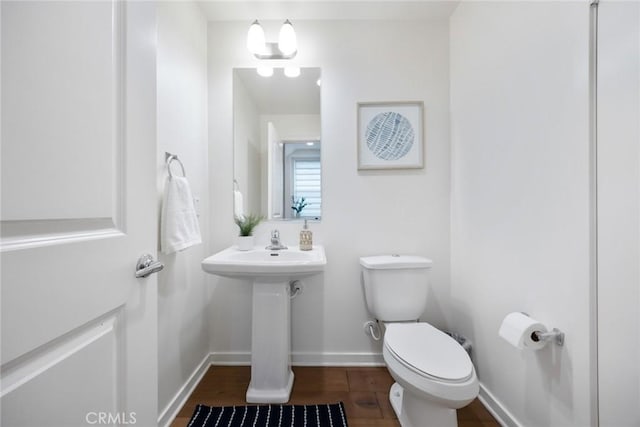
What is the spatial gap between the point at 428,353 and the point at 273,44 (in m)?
1.98

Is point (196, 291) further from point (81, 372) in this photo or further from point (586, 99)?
point (586, 99)

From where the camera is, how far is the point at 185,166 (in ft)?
5.12

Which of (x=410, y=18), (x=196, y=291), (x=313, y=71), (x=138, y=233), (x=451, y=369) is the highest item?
(x=410, y=18)

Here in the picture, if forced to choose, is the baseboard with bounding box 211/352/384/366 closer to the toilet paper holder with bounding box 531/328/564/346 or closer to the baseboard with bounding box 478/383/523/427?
the baseboard with bounding box 478/383/523/427

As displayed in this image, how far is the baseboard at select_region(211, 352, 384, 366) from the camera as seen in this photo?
1857mm

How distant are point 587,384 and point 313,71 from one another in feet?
6.64

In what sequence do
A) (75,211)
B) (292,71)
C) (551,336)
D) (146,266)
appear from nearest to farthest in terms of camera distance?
(75,211)
(146,266)
(551,336)
(292,71)

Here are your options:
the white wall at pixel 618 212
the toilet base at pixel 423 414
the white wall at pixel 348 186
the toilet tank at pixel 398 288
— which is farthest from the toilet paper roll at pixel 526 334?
the white wall at pixel 348 186

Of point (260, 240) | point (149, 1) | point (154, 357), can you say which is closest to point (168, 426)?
point (154, 357)

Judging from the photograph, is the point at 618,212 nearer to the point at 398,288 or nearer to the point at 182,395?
the point at 398,288

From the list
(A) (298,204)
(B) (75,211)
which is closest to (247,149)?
(A) (298,204)

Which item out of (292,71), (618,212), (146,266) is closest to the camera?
(146,266)

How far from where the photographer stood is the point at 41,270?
433 mm

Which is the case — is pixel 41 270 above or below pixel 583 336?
above
